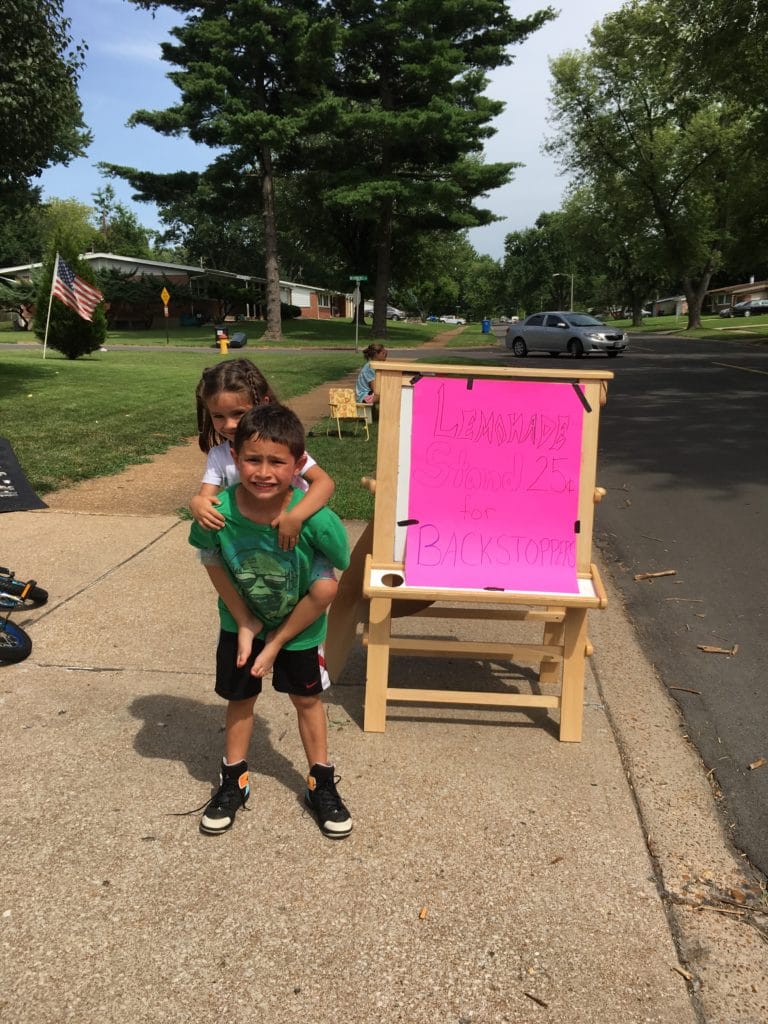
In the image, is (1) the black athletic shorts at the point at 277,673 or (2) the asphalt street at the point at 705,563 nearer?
(1) the black athletic shorts at the point at 277,673

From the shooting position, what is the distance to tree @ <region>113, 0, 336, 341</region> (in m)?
30.7

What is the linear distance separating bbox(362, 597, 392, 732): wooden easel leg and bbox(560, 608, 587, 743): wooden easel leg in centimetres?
74

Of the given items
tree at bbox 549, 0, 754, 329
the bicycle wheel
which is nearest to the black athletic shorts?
the bicycle wheel

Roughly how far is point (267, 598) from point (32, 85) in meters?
→ 13.0

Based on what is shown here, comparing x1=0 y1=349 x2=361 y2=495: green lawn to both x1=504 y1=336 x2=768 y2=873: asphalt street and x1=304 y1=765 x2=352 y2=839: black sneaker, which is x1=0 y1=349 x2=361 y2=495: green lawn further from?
x1=304 y1=765 x2=352 y2=839: black sneaker

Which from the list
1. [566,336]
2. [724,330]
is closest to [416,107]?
[566,336]

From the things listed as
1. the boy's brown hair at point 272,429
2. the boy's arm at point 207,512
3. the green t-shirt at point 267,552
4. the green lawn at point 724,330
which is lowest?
the green t-shirt at point 267,552

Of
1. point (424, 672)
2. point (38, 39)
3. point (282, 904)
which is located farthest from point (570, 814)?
point (38, 39)

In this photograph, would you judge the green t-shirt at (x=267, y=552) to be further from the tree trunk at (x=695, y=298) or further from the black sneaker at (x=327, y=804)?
the tree trunk at (x=695, y=298)

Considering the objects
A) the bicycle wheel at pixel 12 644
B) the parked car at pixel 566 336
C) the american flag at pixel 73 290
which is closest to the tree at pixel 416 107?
the parked car at pixel 566 336

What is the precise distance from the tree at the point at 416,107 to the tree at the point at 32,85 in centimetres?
2030

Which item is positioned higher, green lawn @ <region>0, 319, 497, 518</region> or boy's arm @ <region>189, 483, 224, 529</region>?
boy's arm @ <region>189, 483, 224, 529</region>

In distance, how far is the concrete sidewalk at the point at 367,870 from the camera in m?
2.01

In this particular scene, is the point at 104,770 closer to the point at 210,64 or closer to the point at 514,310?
the point at 210,64
